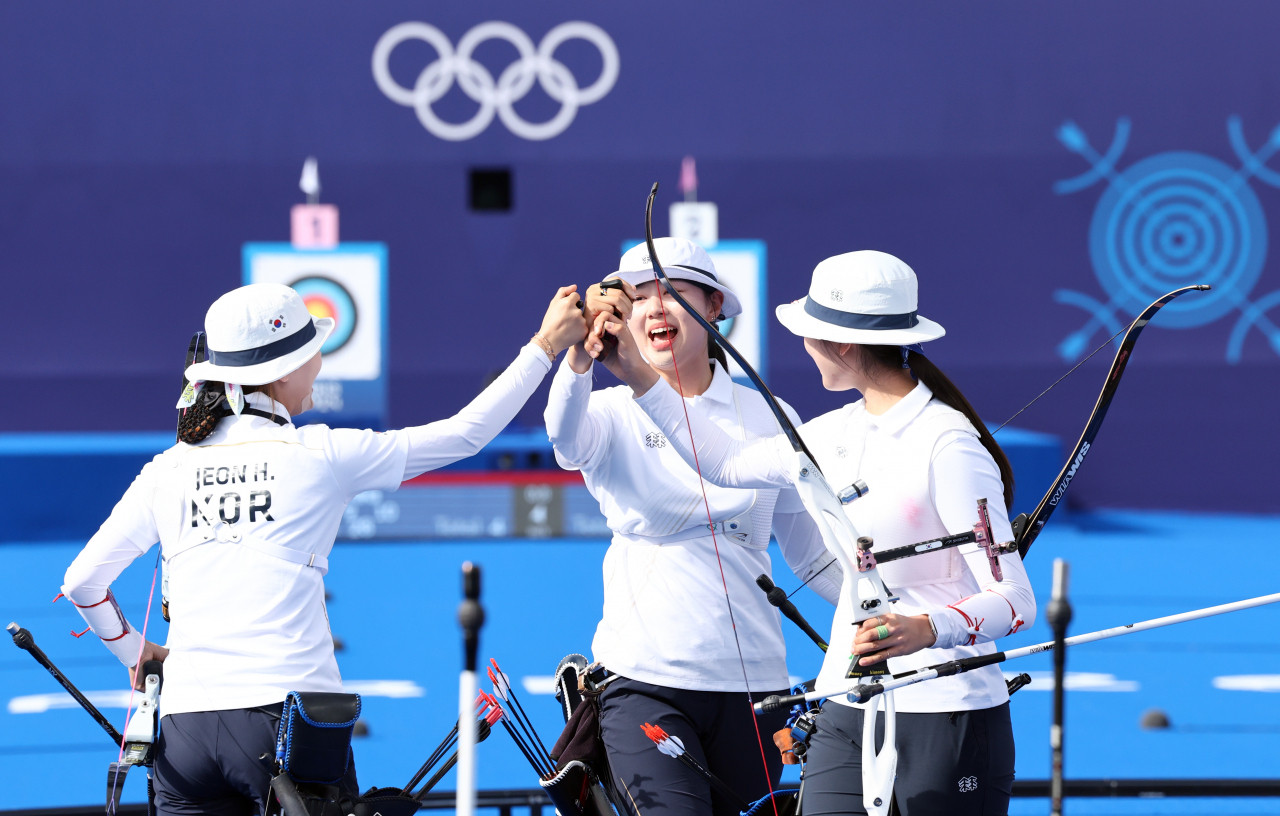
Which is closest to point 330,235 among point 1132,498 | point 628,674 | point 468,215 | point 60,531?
point 468,215

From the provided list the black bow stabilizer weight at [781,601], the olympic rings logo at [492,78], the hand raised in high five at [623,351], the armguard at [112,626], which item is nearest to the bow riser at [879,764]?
the black bow stabilizer weight at [781,601]

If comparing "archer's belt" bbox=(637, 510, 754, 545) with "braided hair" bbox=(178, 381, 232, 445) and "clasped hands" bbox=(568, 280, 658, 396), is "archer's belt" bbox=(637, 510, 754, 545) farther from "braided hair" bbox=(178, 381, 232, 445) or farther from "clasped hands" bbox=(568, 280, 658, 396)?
"braided hair" bbox=(178, 381, 232, 445)

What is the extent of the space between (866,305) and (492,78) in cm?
850

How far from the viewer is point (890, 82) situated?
974 centimetres

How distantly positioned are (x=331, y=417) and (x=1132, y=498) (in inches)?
237

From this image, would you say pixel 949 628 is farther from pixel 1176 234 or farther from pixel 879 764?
pixel 1176 234

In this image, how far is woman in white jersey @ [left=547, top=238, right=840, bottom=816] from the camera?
77.9 inches

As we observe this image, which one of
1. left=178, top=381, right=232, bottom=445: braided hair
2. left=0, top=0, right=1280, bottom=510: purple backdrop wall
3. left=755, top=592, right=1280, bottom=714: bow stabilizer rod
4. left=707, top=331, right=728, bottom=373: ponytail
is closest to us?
left=755, top=592, right=1280, bottom=714: bow stabilizer rod

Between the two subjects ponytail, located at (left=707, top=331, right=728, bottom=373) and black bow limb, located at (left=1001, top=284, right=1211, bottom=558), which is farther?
ponytail, located at (left=707, top=331, right=728, bottom=373)

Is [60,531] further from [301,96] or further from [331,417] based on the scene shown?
[301,96]

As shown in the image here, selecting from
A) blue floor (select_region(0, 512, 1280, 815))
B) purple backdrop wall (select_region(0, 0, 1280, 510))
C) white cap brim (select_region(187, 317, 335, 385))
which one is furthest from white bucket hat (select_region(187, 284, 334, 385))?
purple backdrop wall (select_region(0, 0, 1280, 510))

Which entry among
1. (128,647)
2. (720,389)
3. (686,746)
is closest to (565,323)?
(720,389)

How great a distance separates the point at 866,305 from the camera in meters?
1.75

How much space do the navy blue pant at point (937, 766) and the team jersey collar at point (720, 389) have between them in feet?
2.25
